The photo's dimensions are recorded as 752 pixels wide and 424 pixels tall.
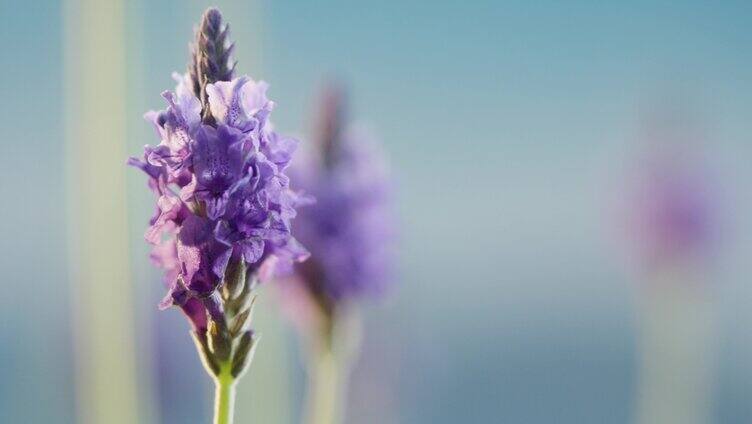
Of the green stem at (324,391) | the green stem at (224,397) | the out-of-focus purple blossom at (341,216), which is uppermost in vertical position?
the out-of-focus purple blossom at (341,216)

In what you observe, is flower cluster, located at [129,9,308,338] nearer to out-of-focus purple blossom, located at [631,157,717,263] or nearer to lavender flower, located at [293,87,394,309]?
lavender flower, located at [293,87,394,309]

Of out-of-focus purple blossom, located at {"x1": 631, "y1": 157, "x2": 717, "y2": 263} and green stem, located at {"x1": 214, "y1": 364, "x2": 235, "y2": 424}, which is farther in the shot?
out-of-focus purple blossom, located at {"x1": 631, "y1": 157, "x2": 717, "y2": 263}

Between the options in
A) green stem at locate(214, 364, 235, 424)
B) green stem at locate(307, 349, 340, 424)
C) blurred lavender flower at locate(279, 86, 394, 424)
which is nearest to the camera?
green stem at locate(214, 364, 235, 424)

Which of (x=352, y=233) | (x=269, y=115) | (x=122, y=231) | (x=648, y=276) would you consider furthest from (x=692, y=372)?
(x=269, y=115)

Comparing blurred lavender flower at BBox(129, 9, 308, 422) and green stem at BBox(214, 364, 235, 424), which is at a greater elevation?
blurred lavender flower at BBox(129, 9, 308, 422)

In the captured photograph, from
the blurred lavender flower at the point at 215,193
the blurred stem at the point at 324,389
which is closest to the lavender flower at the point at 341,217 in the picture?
the blurred stem at the point at 324,389

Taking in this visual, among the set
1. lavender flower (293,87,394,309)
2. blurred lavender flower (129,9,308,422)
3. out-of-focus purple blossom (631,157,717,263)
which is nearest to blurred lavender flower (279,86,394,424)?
lavender flower (293,87,394,309)

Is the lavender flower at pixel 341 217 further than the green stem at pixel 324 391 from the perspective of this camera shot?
Yes

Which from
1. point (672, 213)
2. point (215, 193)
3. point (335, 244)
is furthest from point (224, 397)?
point (672, 213)

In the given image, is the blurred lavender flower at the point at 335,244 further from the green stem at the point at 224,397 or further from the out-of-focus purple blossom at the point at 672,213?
the out-of-focus purple blossom at the point at 672,213
